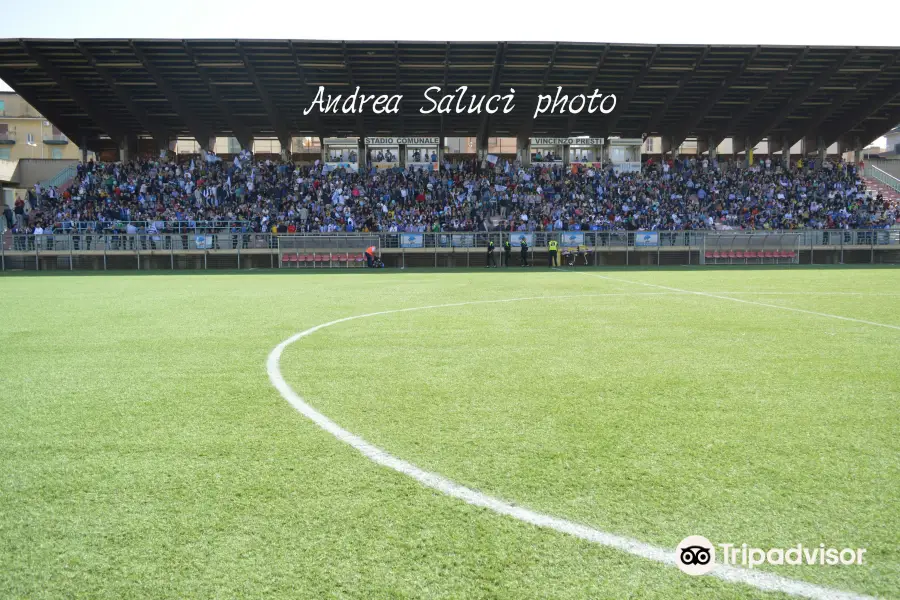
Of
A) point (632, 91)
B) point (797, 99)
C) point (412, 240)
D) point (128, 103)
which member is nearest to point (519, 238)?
point (412, 240)

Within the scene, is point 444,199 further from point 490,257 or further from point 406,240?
point 490,257

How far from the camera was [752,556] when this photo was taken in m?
2.86

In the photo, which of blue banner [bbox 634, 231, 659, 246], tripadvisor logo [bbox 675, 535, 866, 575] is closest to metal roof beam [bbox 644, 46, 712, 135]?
blue banner [bbox 634, 231, 659, 246]

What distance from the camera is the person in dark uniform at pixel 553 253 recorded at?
33141 millimetres

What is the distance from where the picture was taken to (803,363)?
6.96 meters

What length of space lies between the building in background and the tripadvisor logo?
84205mm

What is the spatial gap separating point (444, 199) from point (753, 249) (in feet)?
58.1

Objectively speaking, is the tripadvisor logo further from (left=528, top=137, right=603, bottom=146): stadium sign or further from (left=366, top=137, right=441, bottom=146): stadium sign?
(left=528, top=137, right=603, bottom=146): stadium sign

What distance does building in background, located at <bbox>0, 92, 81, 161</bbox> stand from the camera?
2965 inches

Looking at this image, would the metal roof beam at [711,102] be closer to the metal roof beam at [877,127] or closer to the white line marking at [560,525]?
the metal roof beam at [877,127]

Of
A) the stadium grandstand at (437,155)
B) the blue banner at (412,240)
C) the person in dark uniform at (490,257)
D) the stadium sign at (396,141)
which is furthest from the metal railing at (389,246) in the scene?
the stadium sign at (396,141)

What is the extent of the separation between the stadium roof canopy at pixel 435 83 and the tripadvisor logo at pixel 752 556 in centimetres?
3976

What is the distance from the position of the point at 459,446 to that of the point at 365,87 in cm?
4262

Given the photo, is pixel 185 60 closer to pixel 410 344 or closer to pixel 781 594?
pixel 410 344
